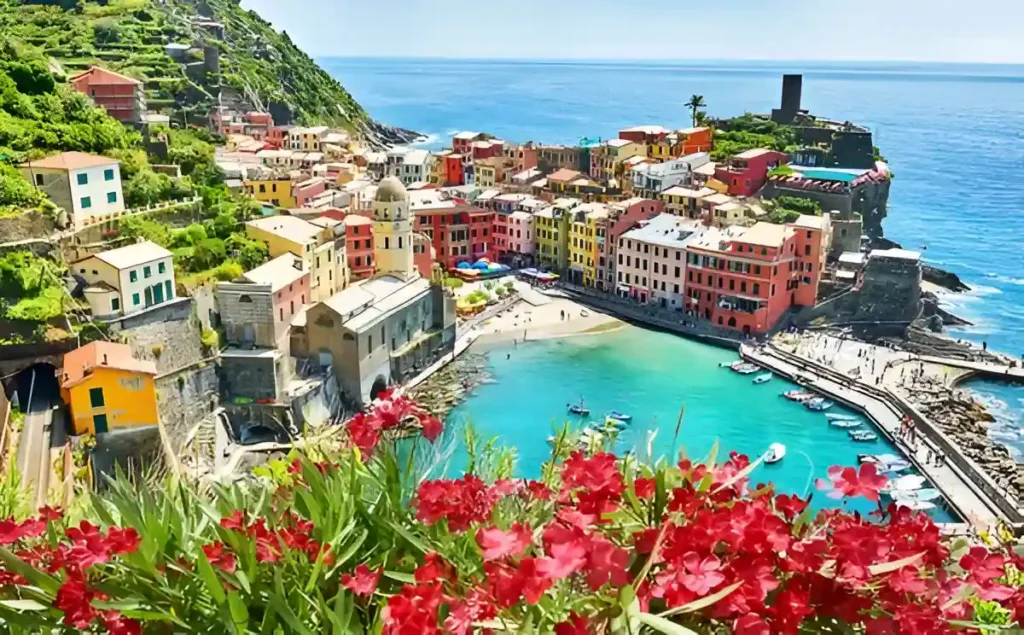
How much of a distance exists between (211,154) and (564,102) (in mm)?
104263

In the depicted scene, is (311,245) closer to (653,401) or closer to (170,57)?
(653,401)

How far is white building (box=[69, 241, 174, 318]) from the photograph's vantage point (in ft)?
53.9

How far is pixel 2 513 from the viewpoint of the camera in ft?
11.2

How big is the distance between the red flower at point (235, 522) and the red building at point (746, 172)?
1369 inches

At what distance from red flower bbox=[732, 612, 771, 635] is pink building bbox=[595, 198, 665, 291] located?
28968 mm

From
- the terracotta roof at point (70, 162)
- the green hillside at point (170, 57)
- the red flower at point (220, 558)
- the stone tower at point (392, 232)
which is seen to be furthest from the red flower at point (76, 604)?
the green hillside at point (170, 57)

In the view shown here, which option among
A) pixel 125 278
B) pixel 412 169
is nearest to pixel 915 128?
pixel 412 169

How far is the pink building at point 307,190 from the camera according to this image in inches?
1135

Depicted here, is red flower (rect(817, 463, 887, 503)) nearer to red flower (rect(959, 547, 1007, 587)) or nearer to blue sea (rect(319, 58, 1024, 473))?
red flower (rect(959, 547, 1007, 587))

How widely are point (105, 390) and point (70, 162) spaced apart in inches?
286

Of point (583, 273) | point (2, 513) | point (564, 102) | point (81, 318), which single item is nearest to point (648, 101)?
point (564, 102)

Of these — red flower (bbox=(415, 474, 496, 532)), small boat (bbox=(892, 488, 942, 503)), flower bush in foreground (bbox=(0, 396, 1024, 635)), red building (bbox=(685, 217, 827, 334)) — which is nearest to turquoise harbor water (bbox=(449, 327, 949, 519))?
small boat (bbox=(892, 488, 942, 503))

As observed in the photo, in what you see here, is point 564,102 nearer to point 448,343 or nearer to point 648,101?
point 648,101

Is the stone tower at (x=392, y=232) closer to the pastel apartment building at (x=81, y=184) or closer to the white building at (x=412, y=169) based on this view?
the pastel apartment building at (x=81, y=184)
